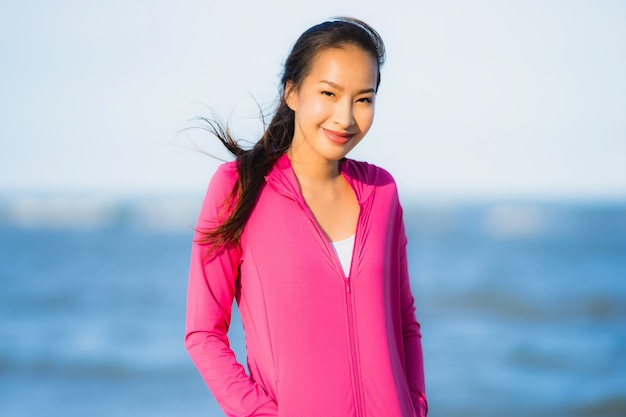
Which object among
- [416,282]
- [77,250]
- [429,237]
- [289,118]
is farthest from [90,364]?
[429,237]

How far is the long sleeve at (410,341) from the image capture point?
2.63m

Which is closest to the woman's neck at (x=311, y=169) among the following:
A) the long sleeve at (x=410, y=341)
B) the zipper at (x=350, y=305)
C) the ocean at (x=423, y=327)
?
the zipper at (x=350, y=305)

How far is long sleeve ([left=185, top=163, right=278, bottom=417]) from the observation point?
7.59 feet

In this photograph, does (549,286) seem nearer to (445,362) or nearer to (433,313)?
(433,313)

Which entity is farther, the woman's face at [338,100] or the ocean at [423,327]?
the ocean at [423,327]

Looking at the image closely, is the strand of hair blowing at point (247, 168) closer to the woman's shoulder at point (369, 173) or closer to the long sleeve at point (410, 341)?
the woman's shoulder at point (369, 173)

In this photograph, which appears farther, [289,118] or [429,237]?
[429,237]

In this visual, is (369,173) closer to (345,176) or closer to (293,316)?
(345,176)

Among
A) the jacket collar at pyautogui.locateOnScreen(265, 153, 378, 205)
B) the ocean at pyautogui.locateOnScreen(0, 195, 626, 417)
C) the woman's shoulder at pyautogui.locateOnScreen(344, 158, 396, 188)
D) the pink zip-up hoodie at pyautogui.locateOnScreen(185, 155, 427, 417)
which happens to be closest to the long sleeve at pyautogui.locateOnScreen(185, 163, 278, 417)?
the pink zip-up hoodie at pyautogui.locateOnScreen(185, 155, 427, 417)

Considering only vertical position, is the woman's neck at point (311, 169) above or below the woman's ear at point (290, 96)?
below

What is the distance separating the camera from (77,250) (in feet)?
76.4

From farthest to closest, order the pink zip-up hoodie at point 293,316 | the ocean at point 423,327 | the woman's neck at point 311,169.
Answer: the ocean at point 423,327 < the woman's neck at point 311,169 < the pink zip-up hoodie at point 293,316

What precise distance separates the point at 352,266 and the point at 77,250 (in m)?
21.9

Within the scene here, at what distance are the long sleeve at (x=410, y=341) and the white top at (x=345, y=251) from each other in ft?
0.90
